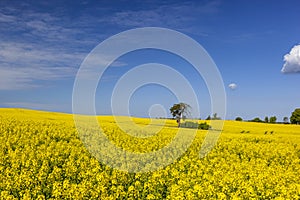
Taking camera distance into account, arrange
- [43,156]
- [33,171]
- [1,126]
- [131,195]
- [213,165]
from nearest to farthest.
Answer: [131,195]
[33,171]
[43,156]
[213,165]
[1,126]

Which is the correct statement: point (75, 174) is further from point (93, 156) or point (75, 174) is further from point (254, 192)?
point (254, 192)

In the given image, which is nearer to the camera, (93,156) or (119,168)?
(119,168)

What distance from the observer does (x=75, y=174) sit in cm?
1081

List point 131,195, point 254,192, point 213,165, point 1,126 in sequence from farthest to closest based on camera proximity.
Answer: point 1,126 < point 213,165 < point 254,192 < point 131,195

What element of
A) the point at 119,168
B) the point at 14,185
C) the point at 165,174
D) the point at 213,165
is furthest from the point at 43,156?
the point at 213,165

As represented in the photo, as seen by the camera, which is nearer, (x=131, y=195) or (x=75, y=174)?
(x=131, y=195)

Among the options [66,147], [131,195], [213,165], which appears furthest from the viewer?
[66,147]

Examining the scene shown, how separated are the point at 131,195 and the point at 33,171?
374 cm

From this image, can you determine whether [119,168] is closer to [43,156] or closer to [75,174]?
[75,174]

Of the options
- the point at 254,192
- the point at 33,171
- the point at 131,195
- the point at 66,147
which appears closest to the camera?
the point at 131,195

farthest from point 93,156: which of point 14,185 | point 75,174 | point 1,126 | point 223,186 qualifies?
point 1,126

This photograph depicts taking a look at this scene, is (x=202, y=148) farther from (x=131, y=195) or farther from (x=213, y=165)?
(x=131, y=195)

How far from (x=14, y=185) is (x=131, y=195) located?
304 cm

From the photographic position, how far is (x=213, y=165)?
45.9 feet
